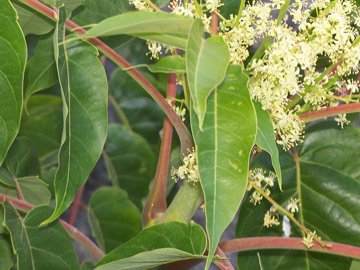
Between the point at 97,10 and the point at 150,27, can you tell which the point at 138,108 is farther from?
the point at 150,27

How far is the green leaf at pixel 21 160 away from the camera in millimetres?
1076

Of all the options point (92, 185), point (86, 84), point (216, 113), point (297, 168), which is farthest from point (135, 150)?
point (216, 113)

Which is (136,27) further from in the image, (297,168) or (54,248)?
(297,168)

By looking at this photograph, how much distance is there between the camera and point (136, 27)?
672 millimetres

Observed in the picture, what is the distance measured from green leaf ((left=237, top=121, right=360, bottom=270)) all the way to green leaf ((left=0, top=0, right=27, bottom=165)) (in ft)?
1.39

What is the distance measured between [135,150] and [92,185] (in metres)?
0.40

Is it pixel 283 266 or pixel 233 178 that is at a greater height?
pixel 233 178

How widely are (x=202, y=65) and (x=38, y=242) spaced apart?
410 millimetres

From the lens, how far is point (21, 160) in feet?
3.64

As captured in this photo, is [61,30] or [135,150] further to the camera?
[135,150]

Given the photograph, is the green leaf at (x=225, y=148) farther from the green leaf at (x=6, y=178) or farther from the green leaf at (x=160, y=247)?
the green leaf at (x=6, y=178)

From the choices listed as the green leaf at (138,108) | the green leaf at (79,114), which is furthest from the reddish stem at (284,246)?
the green leaf at (138,108)

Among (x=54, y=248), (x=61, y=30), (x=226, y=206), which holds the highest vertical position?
(x=61, y=30)

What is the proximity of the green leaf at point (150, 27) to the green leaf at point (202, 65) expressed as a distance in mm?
19
